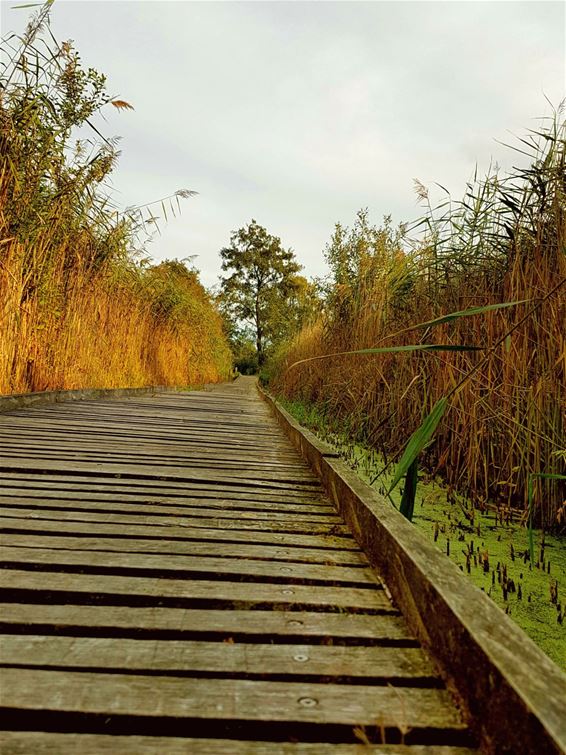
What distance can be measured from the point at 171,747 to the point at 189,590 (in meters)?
0.43

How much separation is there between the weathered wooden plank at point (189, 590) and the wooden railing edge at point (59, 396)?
3029 millimetres

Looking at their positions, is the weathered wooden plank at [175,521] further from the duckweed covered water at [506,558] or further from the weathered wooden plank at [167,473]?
the weathered wooden plank at [167,473]

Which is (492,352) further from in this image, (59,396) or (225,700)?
(59,396)

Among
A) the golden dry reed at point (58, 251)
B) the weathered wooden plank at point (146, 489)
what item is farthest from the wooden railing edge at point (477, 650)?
the golden dry reed at point (58, 251)

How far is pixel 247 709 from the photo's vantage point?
2.21ft

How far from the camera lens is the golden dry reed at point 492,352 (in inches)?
75.2

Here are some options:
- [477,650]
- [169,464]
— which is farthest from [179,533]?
[169,464]

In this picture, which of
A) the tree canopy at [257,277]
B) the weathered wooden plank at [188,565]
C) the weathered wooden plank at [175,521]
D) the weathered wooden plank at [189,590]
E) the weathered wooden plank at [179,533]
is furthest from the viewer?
the tree canopy at [257,277]

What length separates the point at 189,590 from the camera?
3.38 feet

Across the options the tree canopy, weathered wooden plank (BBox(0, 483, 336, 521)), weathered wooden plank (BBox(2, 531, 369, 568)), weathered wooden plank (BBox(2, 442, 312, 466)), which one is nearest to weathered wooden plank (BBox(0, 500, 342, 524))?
weathered wooden plank (BBox(0, 483, 336, 521))

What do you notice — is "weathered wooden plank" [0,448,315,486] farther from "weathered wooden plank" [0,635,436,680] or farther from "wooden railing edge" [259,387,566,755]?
"weathered wooden plank" [0,635,436,680]

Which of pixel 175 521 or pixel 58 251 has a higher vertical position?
pixel 58 251

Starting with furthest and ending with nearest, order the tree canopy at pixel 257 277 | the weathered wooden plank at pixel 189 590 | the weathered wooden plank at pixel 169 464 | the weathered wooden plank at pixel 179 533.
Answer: the tree canopy at pixel 257 277 < the weathered wooden plank at pixel 169 464 < the weathered wooden plank at pixel 179 533 < the weathered wooden plank at pixel 189 590

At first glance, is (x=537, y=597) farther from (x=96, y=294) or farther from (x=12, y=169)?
(x=96, y=294)
